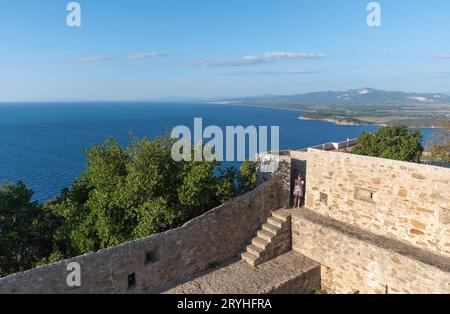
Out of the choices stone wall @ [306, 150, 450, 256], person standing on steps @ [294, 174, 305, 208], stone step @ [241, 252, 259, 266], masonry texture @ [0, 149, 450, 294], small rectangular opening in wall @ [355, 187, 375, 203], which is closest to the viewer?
masonry texture @ [0, 149, 450, 294]

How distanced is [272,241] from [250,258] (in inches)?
44.8

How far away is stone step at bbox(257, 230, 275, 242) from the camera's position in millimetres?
12739

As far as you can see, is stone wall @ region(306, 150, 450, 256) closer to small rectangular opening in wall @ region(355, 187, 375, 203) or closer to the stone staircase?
small rectangular opening in wall @ region(355, 187, 375, 203)

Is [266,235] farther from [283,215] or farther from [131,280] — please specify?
[131,280]

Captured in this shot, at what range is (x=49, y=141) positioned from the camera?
79250mm

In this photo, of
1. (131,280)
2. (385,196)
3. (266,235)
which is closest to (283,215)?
(266,235)

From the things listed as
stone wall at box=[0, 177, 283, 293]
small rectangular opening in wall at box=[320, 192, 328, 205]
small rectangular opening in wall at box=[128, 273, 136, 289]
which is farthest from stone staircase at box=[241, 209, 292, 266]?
small rectangular opening in wall at box=[128, 273, 136, 289]

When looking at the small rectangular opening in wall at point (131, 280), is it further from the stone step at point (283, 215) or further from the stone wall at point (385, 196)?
the stone wall at point (385, 196)

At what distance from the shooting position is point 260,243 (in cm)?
1273

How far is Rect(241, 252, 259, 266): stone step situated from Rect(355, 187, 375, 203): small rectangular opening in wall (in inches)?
176

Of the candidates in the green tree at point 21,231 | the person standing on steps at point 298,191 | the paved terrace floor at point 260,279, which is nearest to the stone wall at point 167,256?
the paved terrace floor at point 260,279

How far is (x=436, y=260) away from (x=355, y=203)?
3224 mm
